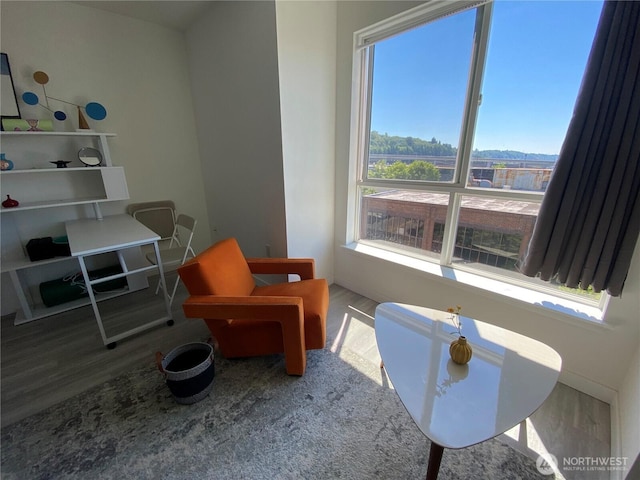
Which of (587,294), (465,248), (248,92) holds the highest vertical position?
(248,92)

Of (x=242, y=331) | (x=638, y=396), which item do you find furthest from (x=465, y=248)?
(x=242, y=331)

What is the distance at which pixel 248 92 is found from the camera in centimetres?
232

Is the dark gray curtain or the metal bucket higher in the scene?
the dark gray curtain

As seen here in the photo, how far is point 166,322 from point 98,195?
158cm

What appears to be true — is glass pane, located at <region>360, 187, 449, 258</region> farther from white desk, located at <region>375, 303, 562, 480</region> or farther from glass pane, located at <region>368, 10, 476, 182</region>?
white desk, located at <region>375, 303, 562, 480</region>

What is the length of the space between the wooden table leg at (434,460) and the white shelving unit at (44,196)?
3.03 m

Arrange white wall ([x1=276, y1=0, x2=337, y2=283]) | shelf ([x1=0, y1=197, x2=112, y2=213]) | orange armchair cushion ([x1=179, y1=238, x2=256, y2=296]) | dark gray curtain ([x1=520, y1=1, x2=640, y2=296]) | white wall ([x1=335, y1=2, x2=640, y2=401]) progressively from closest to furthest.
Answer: dark gray curtain ([x1=520, y1=1, x2=640, y2=296]), white wall ([x1=335, y1=2, x2=640, y2=401]), orange armchair cushion ([x1=179, y1=238, x2=256, y2=296]), white wall ([x1=276, y1=0, x2=337, y2=283]), shelf ([x1=0, y1=197, x2=112, y2=213])

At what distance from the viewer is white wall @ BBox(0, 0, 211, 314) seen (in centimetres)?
226

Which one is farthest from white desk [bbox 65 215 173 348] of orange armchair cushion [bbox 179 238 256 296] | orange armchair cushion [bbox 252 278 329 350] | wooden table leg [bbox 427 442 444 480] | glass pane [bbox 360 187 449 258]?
wooden table leg [bbox 427 442 444 480]

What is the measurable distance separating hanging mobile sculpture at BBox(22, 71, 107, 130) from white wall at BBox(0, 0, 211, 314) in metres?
0.05

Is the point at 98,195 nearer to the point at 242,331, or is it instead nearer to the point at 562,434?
the point at 242,331

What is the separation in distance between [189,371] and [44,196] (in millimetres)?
2411

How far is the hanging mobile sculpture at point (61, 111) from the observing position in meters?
2.19

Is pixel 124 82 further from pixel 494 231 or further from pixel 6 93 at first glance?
pixel 494 231
